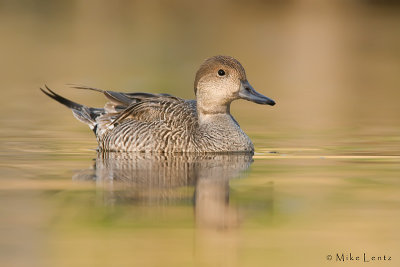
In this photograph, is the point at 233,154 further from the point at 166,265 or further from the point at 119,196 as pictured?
the point at 166,265

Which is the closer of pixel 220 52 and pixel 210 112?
pixel 210 112

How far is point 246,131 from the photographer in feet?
48.8

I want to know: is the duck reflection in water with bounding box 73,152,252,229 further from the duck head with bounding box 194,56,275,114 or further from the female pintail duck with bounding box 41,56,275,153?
the duck head with bounding box 194,56,275,114

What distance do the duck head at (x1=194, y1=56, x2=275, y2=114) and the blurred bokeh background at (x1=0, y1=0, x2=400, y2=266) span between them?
0.76m

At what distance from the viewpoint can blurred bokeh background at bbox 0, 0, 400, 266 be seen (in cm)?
732

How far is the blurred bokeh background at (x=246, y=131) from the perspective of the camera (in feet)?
24.0

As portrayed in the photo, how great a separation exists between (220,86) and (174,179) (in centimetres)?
293

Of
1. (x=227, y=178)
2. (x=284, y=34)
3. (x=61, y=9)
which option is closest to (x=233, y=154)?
(x=227, y=178)

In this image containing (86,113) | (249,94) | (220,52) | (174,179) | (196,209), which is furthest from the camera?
(220,52)

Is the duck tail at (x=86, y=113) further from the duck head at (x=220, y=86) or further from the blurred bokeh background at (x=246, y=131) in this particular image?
the duck head at (x=220, y=86)

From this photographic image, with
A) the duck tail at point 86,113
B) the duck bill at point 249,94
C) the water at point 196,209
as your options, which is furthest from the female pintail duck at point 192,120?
the duck tail at point 86,113

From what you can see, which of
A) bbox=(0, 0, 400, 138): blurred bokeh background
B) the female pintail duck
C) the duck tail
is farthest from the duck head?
bbox=(0, 0, 400, 138): blurred bokeh background

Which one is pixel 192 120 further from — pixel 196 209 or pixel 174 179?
pixel 196 209

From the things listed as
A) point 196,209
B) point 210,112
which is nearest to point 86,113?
point 210,112
